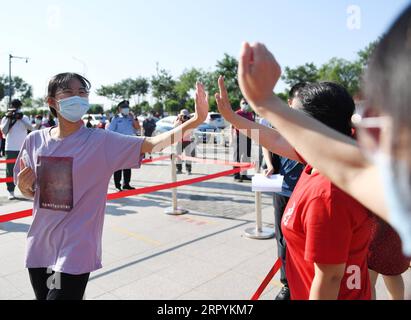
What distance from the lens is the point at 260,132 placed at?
208 centimetres

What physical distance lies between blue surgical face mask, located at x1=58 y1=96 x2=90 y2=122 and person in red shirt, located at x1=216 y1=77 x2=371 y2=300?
51.1 inches

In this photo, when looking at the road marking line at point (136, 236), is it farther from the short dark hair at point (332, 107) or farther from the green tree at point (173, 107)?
the green tree at point (173, 107)

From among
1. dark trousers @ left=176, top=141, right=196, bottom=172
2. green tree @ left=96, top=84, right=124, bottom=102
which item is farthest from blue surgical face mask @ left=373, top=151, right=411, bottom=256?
green tree @ left=96, top=84, right=124, bottom=102

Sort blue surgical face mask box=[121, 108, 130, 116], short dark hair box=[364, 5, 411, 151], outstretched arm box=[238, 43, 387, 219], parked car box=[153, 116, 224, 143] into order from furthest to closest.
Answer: parked car box=[153, 116, 224, 143]
blue surgical face mask box=[121, 108, 130, 116]
outstretched arm box=[238, 43, 387, 219]
short dark hair box=[364, 5, 411, 151]

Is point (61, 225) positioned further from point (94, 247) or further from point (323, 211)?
point (323, 211)

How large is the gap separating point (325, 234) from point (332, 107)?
1.94 ft

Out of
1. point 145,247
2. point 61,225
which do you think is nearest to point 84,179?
point 61,225

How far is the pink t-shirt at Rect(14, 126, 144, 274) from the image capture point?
6.72ft

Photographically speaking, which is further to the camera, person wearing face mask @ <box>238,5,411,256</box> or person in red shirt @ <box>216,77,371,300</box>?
person in red shirt @ <box>216,77,371,300</box>

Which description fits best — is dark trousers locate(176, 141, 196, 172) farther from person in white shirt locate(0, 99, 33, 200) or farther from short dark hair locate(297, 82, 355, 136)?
short dark hair locate(297, 82, 355, 136)

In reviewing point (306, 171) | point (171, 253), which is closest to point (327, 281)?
point (306, 171)

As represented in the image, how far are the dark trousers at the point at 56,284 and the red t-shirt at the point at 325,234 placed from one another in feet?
3.75

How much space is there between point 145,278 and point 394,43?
12.1ft

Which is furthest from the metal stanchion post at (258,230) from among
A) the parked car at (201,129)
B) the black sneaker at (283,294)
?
the parked car at (201,129)
